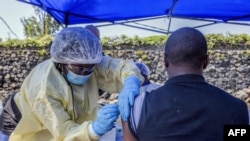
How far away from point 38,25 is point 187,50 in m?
8.66

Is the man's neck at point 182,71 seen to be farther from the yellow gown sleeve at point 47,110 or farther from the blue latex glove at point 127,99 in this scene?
the yellow gown sleeve at point 47,110

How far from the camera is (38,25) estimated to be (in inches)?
379

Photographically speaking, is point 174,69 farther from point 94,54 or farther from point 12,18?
point 12,18

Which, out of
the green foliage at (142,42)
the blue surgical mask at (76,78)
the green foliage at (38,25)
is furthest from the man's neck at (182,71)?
the green foliage at (38,25)

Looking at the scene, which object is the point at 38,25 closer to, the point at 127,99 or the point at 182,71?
the point at 127,99

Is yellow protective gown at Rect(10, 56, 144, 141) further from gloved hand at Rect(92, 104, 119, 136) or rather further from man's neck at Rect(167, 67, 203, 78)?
man's neck at Rect(167, 67, 203, 78)

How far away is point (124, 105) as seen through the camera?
147 cm

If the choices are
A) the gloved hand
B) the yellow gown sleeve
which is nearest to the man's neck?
the gloved hand

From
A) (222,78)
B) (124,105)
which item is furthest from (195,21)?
(222,78)

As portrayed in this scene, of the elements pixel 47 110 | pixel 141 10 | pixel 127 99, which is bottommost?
pixel 47 110

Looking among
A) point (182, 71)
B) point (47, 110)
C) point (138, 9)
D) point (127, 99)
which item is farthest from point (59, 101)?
point (138, 9)

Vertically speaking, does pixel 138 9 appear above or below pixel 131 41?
above

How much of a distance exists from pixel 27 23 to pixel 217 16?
6.65m

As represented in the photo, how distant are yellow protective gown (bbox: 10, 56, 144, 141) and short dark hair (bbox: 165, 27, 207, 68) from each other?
577mm
